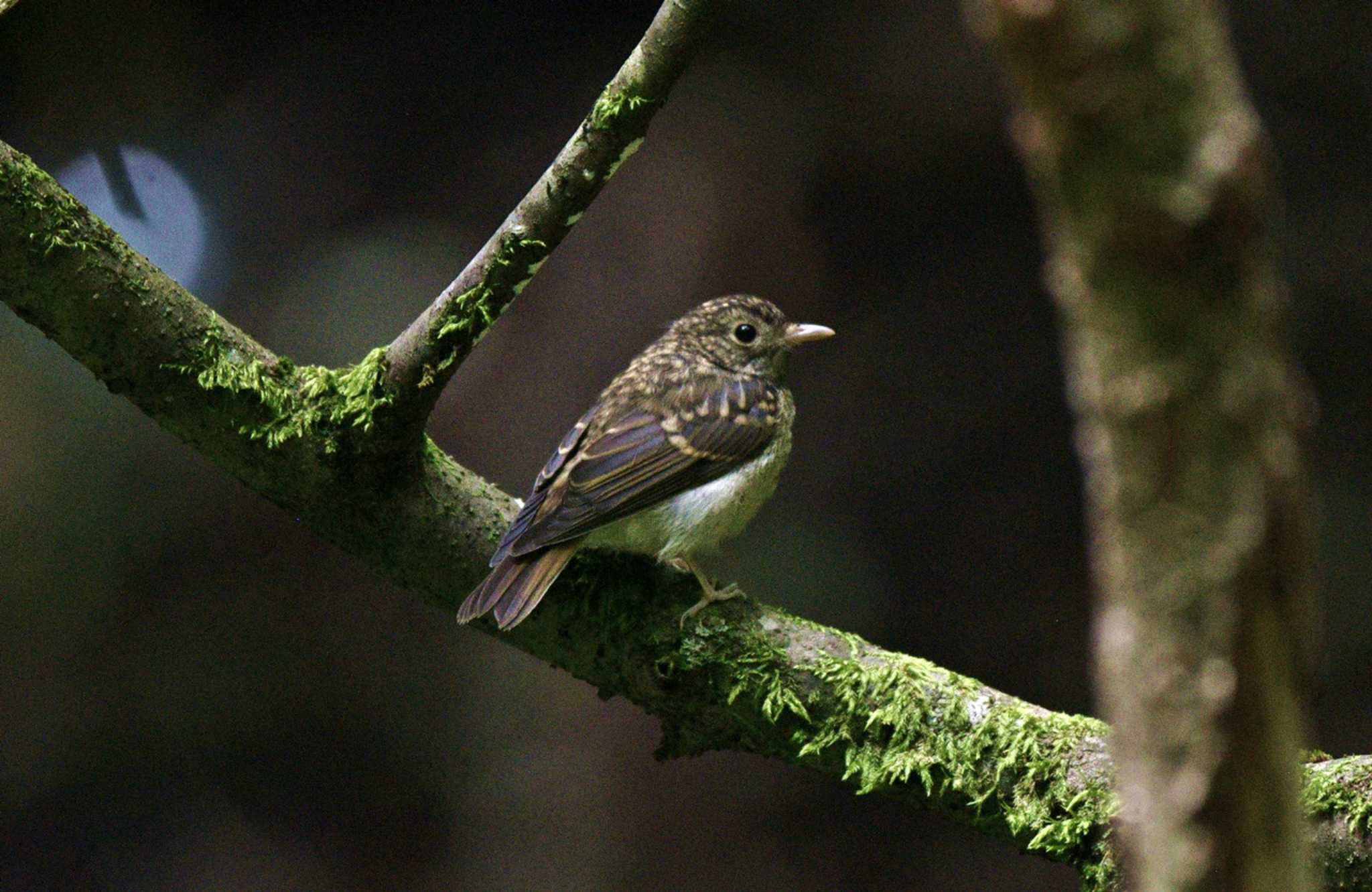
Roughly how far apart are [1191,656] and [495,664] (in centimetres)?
451

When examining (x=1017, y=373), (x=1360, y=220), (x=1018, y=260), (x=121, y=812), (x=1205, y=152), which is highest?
(x=1360, y=220)

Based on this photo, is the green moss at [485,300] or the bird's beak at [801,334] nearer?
the green moss at [485,300]

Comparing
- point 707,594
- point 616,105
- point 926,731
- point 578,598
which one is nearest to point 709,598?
point 707,594

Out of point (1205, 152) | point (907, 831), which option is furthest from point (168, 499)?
point (1205, 152)

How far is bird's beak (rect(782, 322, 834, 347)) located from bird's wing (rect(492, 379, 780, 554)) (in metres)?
0.26

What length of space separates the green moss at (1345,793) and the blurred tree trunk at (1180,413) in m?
1.55

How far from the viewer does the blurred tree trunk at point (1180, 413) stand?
2.47 feet

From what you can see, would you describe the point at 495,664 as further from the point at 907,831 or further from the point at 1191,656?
the point at 1191,656

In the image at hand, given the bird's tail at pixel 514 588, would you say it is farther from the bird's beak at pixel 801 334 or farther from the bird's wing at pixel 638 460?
the bird's beak at pixel 801 334

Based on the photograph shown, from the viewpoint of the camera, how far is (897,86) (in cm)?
521

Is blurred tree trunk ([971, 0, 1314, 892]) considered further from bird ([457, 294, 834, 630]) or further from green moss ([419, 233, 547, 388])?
bird ([457, 294, 834, 630])

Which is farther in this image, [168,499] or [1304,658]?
[168,499]

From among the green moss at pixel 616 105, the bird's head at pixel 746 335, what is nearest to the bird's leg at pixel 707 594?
the bird's head at pixel 746 335

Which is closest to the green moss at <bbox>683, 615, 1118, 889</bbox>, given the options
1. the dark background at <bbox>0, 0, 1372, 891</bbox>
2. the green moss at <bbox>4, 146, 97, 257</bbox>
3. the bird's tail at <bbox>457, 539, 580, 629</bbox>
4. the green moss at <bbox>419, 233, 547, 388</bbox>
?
the bird's tail at <bbox>457, 539, 580, 629</bbox>
